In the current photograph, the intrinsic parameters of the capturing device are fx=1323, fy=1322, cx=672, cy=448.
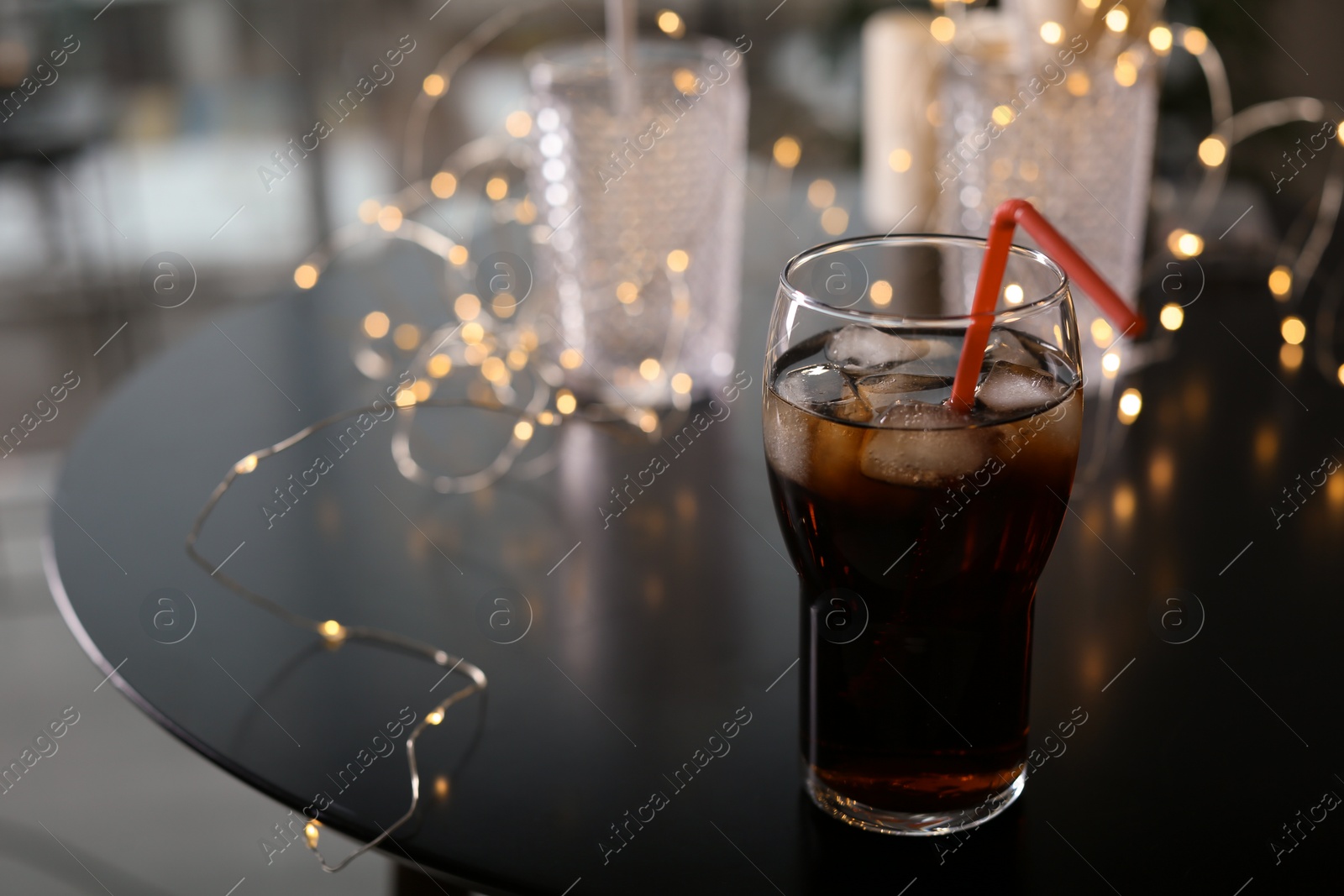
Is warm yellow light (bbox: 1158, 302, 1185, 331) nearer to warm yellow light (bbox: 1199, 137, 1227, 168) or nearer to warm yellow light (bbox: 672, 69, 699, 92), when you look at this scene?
warm yellow light (bbox: 1199, 137, 1227, 168)

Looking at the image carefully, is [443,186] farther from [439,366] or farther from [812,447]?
[812,447]

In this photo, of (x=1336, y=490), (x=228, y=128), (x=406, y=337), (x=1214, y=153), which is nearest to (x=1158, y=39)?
(x=1214, y=153)

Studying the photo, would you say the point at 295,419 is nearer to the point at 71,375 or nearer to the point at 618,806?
the point at 618,806

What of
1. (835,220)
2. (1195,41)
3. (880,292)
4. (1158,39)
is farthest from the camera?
(835,220)

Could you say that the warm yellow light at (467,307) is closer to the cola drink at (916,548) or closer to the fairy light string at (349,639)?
the fairy light string at (349,639)

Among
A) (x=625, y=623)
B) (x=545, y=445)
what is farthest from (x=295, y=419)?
(x=625, y=623)
